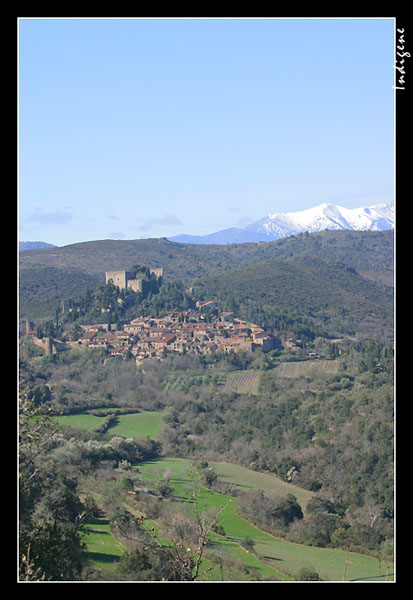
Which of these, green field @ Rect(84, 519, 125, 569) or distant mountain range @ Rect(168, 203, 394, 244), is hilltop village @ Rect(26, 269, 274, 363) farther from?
distant mountain range @ Rect(168, 203, 394, 244)

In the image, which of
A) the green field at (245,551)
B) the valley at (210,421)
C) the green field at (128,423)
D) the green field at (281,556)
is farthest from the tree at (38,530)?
the green field at (128,423)

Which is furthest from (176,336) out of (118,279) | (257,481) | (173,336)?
(257,481)

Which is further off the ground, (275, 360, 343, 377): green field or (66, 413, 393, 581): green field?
(275, 360, 343, 377): green field

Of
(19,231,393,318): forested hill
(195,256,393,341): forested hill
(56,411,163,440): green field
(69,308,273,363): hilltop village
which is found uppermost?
(19,231,393,318): forested hill

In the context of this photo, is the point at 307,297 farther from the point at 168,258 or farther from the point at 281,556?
the point at 281,556

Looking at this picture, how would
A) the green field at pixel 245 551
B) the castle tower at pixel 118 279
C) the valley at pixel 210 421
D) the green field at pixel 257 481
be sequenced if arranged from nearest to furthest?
1. the valley at pixel 210 421
2. the green field at pixel 245 551
3. the green field at pixel 257 481
4. the castle tower at pixel 118 279

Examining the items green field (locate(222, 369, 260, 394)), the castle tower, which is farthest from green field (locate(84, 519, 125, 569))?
the castle tower

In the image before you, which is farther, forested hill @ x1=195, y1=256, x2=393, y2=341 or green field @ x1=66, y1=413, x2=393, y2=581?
forested hill @ x1=195, y1=256, x2=393, y2=341

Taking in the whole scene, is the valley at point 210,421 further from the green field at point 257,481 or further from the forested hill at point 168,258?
the forested hill at point 168,258
